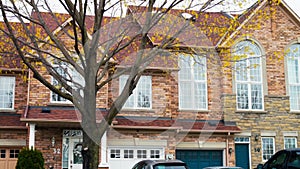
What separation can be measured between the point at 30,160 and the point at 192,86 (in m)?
9.17

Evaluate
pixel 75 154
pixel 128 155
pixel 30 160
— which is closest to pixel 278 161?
pixel 128 155

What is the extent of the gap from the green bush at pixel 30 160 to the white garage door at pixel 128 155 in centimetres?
377

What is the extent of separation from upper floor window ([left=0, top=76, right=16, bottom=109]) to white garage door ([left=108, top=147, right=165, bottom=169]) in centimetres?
535

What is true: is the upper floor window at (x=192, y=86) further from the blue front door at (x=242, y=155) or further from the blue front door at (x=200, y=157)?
the blue front door at (x=242, y=155)

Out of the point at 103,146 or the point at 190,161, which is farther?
the point at 190,161

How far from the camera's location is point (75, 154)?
21125 mm

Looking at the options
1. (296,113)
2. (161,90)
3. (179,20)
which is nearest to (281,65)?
(296,113)

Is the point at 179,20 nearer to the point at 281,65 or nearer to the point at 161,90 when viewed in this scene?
the point at 161,90

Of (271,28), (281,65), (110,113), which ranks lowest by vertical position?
(110,113)

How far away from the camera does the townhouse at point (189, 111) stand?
20938mm

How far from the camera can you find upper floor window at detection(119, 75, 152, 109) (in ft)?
74.6

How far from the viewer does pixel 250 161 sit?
75.8 ft

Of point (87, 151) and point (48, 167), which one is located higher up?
point (87, 151)

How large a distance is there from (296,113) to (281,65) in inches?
105
